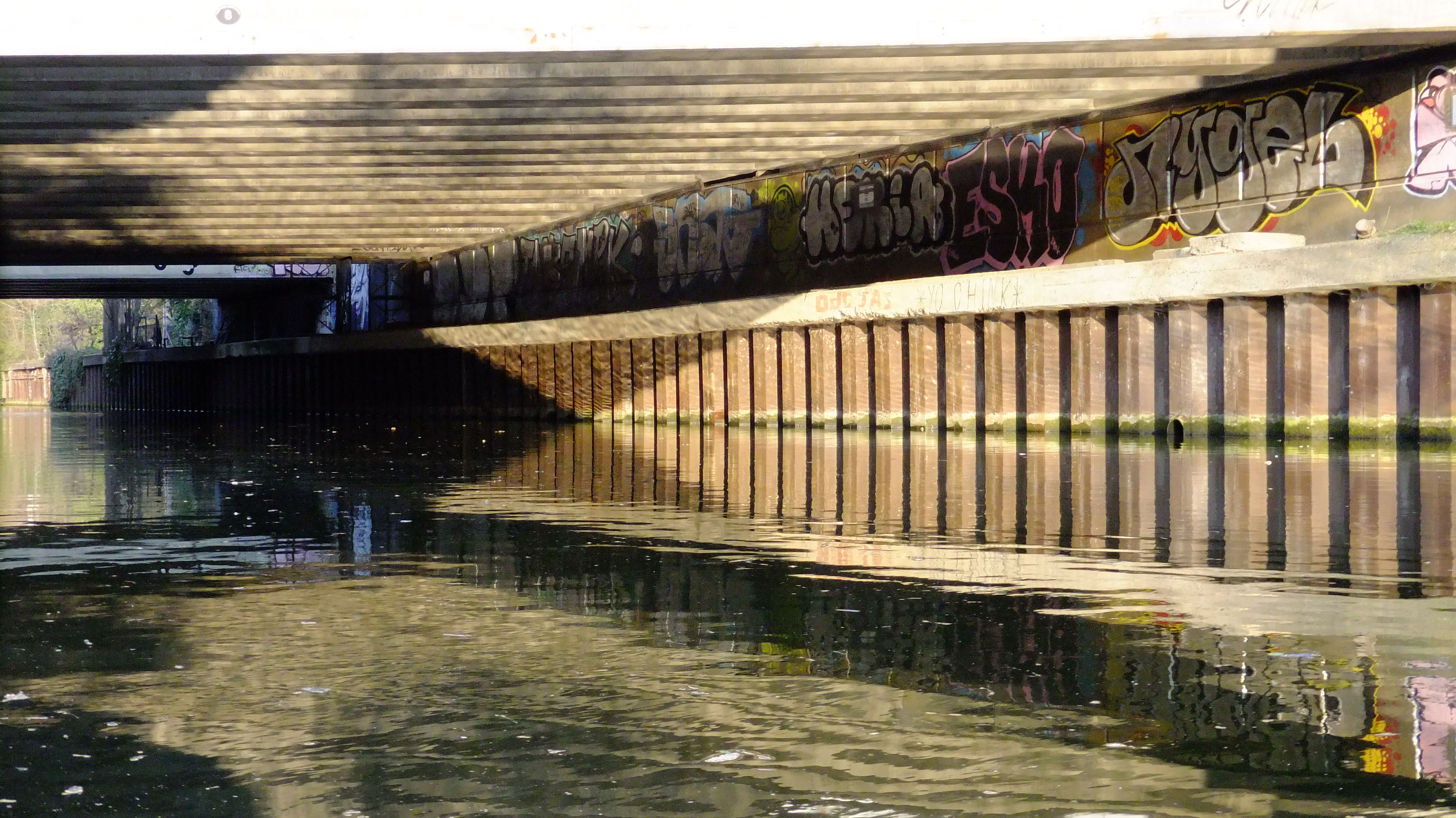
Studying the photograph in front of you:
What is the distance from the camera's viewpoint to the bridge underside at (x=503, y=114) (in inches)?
725

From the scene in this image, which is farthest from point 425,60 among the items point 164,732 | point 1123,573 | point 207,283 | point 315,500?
point 207,283

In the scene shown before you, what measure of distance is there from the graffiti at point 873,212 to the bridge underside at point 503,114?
2247mm

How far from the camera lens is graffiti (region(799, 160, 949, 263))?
1023 inches

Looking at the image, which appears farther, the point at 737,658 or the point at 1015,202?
the point at 1015,202

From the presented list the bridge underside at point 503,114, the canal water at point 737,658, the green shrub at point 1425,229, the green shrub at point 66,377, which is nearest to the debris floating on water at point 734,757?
the canal water at point 737,658

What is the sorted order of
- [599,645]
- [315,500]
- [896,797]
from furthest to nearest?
1. [315,500]
2. [599,645]
3. [896,797]

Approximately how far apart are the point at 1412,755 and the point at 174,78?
742 inches

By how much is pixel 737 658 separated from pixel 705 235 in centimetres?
2905

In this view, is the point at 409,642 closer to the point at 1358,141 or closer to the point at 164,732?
the point at 164,732

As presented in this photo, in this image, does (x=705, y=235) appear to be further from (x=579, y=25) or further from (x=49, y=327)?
(x=49, y=327)

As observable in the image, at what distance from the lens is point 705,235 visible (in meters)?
32.8

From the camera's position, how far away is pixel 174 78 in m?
19.1

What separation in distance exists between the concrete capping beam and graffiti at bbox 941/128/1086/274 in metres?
2.11

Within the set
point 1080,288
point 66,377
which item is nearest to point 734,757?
point 1080,288
